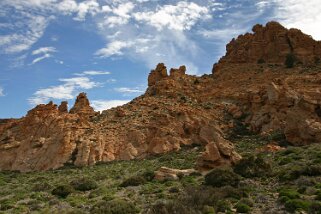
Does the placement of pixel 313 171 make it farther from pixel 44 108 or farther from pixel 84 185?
pixel 44 108

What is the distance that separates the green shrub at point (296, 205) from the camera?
18.3 metres

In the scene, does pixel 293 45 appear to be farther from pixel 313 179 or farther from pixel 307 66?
pixel 313 179

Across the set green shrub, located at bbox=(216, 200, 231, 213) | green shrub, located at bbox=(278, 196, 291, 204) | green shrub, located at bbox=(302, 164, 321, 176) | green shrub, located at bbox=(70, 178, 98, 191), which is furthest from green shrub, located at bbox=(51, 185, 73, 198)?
green shrub, located at bbox=(302, 164, 321, 176)

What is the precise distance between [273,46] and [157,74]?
22.0 meters

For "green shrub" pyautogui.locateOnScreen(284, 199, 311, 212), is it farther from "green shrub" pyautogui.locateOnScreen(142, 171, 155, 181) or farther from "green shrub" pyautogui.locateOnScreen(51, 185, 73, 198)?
"green shrub" pyautogui.locateOnScreen(51, 185, 73, 198)

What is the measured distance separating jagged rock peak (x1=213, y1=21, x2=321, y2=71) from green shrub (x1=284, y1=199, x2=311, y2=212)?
5446 centimetres

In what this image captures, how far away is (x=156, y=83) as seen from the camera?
6900 centimetres

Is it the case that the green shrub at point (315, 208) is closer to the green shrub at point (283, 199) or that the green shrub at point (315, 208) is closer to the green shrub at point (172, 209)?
the green shrub at point (283, 199)

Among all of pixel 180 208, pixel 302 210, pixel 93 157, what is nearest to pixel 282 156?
pixel 302 210

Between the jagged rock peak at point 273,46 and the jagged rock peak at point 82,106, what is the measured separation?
2679cm

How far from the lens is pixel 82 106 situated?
6975cm

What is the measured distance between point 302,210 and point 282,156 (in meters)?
16.0

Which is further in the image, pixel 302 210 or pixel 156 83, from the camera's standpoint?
pixel 156 83

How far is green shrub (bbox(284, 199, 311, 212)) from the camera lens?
60.1 feet
